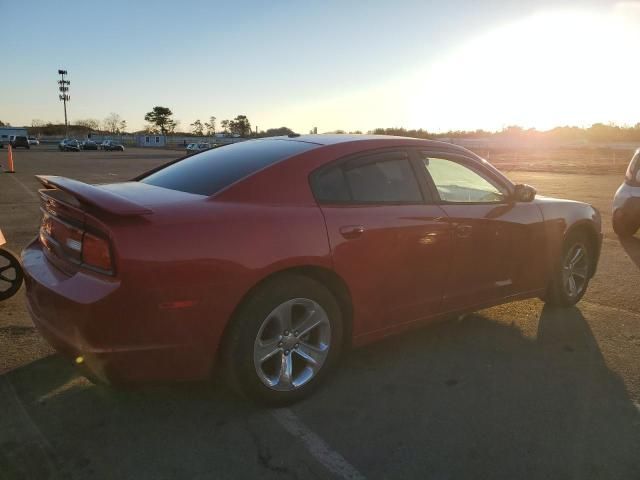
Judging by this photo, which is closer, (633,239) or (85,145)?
(633,239)

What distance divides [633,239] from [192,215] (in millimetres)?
7614

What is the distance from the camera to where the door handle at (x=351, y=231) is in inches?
120

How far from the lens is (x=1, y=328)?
407 centimetres

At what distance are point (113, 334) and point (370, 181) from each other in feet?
5.84

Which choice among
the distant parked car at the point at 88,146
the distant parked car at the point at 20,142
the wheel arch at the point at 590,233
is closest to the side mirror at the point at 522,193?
the wheel arch at the point at 590,233

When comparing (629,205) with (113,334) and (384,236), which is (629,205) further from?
(113,334)

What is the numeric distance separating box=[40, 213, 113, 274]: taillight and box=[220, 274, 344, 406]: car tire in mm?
716

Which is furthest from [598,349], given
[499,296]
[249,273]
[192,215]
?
[192,215]

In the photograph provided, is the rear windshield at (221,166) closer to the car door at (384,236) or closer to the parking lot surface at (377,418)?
the car door at (384,236)

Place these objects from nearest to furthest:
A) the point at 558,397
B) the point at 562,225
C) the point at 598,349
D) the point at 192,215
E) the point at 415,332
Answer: the point at 192,215 < the point at 558,397 < the point at 598,349 < the point at 415,332 < the point at 562,225

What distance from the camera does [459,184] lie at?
3.92 meters

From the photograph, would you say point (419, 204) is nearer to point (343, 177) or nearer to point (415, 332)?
point (343, 177)

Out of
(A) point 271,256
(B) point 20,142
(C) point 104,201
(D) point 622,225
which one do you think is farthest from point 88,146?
(A) point 271,256

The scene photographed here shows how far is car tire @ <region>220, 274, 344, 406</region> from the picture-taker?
2.77 metres
